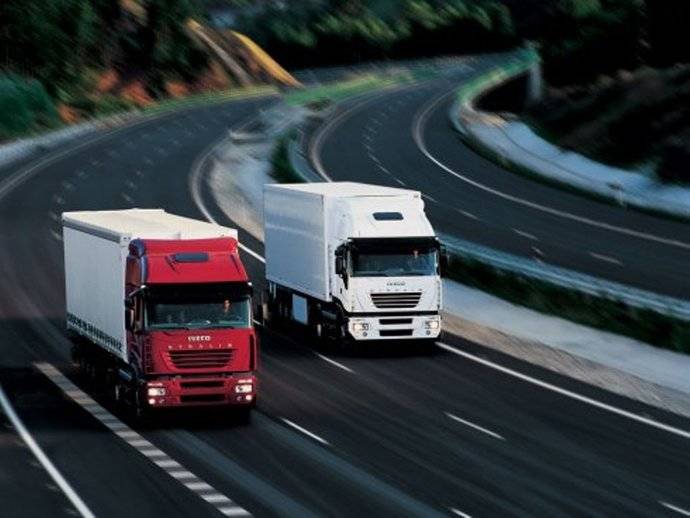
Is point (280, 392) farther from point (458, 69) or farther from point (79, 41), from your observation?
point (458, 69)

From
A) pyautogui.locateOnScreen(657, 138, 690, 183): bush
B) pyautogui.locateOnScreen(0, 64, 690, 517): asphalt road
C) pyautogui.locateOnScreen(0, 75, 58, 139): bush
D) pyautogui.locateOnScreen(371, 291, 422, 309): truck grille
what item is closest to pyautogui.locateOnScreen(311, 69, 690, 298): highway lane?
pyautogui.locateOnScreen(657, 138, 690, 183): bush

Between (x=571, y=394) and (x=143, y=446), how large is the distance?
9.95 m

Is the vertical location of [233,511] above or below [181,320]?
below

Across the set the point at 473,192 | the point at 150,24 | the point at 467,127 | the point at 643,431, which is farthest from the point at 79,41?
the point at 643,431

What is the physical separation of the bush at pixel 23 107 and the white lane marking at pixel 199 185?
41.5 ft

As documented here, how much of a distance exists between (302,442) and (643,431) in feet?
20.6

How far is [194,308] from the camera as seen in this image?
1346 inches

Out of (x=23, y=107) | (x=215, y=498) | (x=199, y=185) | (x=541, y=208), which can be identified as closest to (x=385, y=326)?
(x=215, y=498)

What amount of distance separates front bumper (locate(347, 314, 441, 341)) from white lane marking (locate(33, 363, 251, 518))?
6.70 meters

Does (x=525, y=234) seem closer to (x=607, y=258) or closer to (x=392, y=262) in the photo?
(x=607, y=258)

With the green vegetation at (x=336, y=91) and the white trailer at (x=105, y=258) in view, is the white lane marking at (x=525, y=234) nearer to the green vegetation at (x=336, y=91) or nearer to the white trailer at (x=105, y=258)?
the white trailer at (x=105, y=258)

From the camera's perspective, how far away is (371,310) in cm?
4331

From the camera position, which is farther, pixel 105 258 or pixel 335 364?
pixel 335 364

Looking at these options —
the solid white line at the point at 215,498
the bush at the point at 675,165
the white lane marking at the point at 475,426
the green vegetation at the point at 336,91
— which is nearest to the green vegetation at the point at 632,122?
the bush at the point at 675,165
